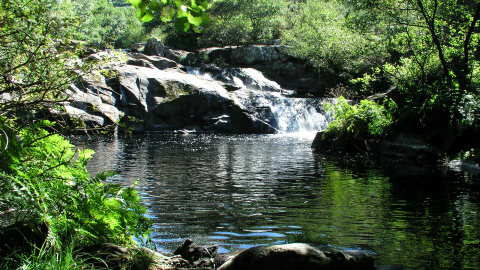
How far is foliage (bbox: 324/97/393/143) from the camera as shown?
1744cm

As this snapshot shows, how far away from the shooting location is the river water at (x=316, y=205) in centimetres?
576

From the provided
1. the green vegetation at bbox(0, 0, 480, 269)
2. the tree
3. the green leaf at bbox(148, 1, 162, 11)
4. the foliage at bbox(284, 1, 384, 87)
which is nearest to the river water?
the green vegetation at bbox(0, 0, 480, 269)

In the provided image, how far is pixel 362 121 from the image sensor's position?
17.8 m

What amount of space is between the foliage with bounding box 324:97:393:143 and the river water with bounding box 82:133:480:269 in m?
2.59

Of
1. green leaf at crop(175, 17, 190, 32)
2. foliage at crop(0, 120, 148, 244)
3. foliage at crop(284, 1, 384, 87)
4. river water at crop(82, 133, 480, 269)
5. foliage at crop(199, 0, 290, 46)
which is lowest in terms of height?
river water at crop(82, 133, 480, 269)

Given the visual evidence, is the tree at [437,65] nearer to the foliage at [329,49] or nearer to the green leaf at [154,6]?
the green leaf at [154,6]

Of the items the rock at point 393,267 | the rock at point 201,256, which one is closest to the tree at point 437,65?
the rock at point 393,267

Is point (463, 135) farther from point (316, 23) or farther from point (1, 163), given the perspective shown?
point (316, 23)

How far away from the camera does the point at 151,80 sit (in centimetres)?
3019

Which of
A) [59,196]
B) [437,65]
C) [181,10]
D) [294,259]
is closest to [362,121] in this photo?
[437,65]

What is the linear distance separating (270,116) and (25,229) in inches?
1100

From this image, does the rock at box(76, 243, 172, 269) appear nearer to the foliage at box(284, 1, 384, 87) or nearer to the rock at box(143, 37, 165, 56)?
the foliage at box(284, 1, 384, 87)

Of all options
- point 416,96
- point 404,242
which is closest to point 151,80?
point 416,96

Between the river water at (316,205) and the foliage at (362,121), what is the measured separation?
2.59 meters
